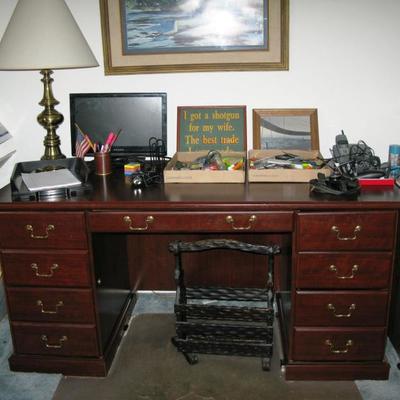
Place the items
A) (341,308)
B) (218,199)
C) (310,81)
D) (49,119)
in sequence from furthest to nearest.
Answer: (310,81), (49,119), (341,308), (218,199)

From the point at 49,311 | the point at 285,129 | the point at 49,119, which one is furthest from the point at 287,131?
the point at 49,311

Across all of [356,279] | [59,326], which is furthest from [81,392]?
[356,279]

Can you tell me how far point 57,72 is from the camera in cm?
221

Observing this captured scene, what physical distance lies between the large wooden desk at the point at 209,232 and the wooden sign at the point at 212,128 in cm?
40

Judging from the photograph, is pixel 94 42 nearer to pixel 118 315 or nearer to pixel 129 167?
pixel 129 167

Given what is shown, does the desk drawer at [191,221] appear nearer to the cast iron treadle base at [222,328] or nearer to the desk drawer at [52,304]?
the cast iron treadle base at [222,328]

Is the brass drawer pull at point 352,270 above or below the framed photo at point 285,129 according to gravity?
below

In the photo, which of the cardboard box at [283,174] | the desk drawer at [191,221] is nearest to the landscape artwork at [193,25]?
the cardboard box at [283,174]

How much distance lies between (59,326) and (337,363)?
111 cm

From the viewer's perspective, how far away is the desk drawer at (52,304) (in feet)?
5.96

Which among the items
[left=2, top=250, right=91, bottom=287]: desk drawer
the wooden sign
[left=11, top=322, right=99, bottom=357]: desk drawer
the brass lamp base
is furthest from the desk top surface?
[left=11, top=322, right=99, bottom=357]: desk drawer

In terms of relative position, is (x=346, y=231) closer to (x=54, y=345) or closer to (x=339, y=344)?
(x=339, y=344)

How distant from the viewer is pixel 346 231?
5.45 ft

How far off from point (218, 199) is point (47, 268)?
71 centimetres
